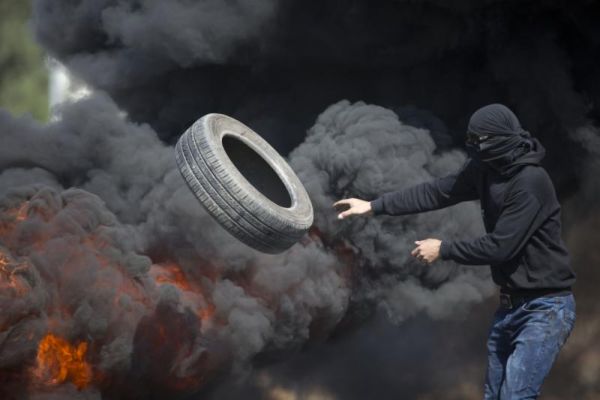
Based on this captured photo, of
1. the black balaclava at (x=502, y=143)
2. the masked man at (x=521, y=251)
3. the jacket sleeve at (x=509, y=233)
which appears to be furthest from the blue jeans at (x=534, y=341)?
the black balaclava at (x=502, y=143)

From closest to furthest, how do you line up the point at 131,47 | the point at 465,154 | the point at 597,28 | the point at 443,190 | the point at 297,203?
the point at 443,190
the point at 297,203
the point at 597,28
the point at 465,154
the point at 131,47

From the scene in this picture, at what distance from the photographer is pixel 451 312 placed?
8.86 meters

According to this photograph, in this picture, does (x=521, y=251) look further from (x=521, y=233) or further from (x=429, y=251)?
(x=429, y=251)

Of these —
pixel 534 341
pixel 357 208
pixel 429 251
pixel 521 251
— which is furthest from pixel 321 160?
pixel 534 341

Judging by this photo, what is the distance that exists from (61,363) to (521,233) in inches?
156

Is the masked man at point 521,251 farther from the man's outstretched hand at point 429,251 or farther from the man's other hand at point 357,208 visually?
the man's other hand at point 357,208

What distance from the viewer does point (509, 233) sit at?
179 inches

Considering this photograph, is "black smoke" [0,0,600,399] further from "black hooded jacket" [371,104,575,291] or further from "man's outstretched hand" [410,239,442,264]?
"black hooded jacket" [371,104,575,291]

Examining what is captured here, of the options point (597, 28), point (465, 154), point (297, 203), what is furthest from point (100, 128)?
point (597, 28)

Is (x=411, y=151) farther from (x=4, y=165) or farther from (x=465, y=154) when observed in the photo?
(x=4, y=165)

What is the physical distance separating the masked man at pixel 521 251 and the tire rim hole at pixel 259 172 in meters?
2.67

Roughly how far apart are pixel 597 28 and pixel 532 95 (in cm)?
96

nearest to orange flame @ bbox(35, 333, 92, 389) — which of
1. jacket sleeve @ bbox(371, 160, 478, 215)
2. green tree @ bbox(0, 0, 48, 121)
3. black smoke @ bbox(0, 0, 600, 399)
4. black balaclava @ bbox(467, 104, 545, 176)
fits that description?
black smoke @ bbox(0, 0, 600, 399)

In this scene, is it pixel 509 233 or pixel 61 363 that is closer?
pixel 509 233
